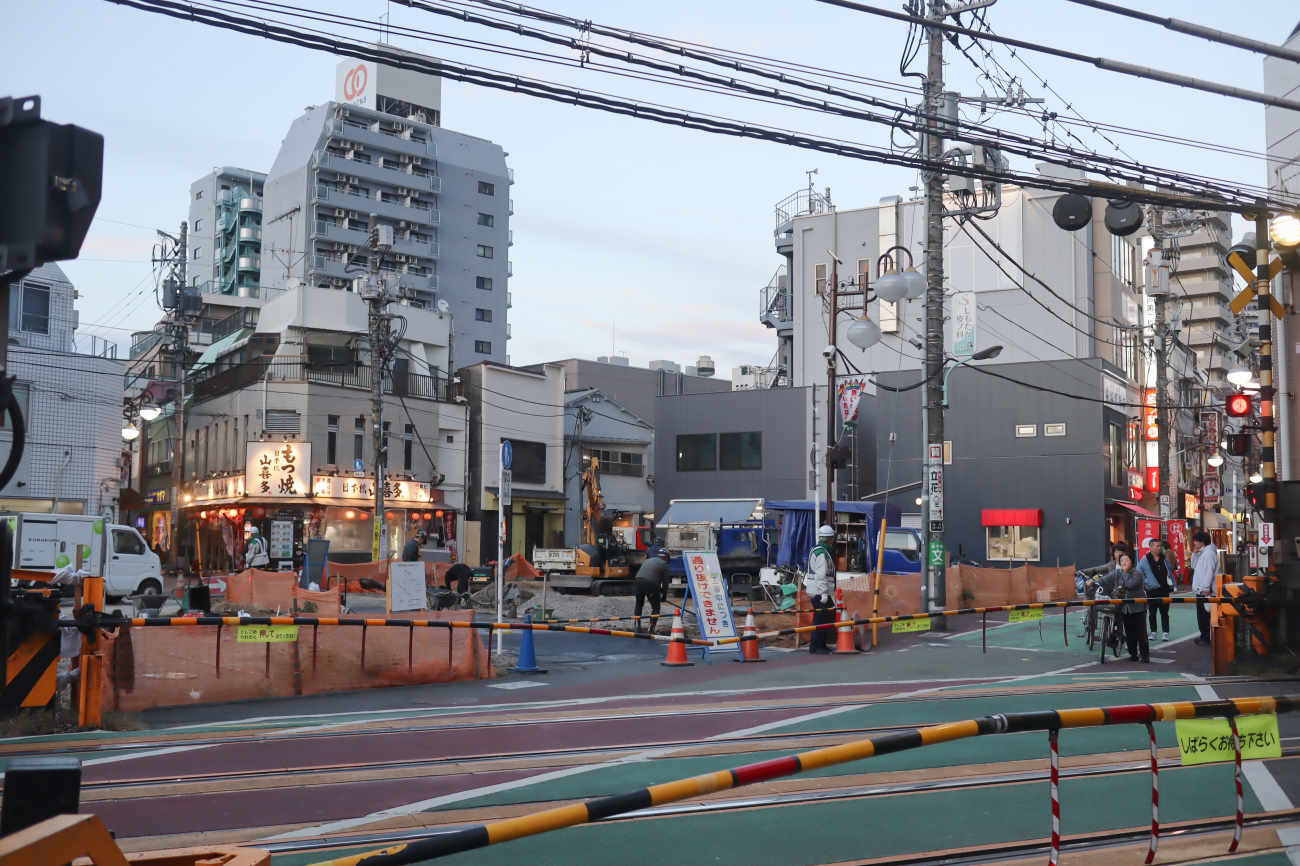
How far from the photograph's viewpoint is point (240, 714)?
12305mm

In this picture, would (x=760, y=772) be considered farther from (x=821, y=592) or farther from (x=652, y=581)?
(x=652, y=581)

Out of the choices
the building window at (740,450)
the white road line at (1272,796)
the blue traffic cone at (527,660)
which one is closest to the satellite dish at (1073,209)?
the white road line at (1272,796)

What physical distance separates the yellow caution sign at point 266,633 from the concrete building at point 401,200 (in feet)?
178

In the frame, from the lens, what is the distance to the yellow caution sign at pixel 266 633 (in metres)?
12.6

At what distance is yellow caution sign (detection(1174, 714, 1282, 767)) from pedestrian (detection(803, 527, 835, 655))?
1252 centimetres

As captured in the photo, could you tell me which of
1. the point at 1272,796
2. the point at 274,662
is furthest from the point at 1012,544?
the point at 1272,796

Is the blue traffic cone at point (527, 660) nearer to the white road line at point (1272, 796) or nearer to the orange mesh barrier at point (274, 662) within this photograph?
the orange mesh barrier at point (274, 662)

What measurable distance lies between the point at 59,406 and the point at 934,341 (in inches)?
1288

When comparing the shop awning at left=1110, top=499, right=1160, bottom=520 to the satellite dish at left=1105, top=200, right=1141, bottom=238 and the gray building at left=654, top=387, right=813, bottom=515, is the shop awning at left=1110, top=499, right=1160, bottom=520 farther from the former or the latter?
the satellite dish at left=1105, top=200, right=1141, bottom=238

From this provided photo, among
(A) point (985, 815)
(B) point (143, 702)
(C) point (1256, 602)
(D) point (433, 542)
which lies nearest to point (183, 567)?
(D) point (433, 542)

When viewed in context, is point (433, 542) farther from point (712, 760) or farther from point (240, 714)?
point (712, 760)

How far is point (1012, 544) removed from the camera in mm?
44656

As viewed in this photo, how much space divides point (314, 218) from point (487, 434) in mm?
24726

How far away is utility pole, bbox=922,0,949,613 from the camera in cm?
2147
